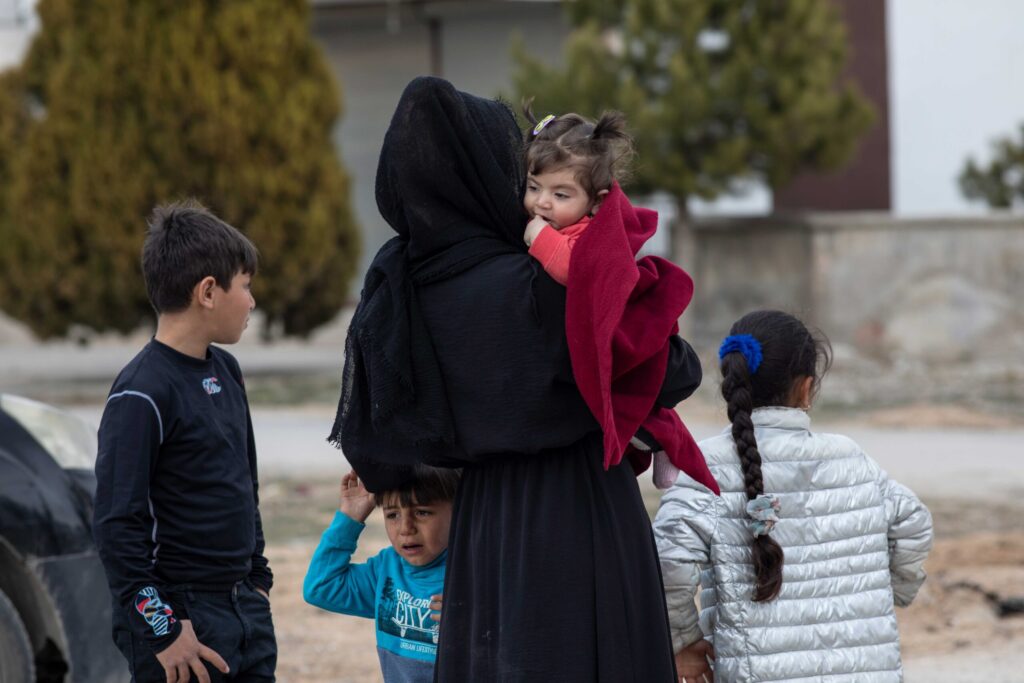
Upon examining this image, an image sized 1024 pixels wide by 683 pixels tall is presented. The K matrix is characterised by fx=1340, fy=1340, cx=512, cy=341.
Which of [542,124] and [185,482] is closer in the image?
[542,124]

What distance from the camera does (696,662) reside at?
116 inches

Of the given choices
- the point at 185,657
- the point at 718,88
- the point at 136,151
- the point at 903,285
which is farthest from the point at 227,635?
the point at 903,285

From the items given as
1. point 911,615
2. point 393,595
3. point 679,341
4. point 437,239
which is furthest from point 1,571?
point 911,615

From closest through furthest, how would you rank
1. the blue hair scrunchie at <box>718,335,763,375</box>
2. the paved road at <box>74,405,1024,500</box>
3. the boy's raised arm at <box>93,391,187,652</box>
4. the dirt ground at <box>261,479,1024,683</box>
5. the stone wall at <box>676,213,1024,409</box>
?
the boy's raised arm at <box>93,391,187,652</box>
the blue hair scrunchie at <box>718,335,763,375</box>
the dirt ground at <box>261,479,1024,683</box>
the paved road at <box>74,405,1024,500</box>
the stone wall at <box>676,213,1024,409</box>

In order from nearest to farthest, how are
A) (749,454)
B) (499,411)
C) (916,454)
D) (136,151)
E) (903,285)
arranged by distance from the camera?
(499,411), (749,454), (916,454), (136,151), (903,285)

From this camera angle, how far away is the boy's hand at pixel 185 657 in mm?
2727

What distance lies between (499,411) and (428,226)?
353mm

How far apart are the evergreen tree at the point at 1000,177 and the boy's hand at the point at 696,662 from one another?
1625 centimetres

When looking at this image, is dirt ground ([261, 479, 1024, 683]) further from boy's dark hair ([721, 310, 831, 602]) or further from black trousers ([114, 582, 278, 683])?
boy's dark hair ([721, 310, 831, 602])

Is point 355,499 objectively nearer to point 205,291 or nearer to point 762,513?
point 205,291

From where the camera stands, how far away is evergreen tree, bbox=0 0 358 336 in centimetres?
1427

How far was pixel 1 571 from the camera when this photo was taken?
3617mm

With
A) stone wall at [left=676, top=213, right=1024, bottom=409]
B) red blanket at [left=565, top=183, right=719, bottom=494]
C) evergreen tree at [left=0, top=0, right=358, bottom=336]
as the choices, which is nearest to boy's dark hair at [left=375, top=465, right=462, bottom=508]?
red blanket at [left=565, top=183, right=719, bottom=494]

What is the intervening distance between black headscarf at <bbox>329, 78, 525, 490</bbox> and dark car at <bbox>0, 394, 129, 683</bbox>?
1606 millimetres
